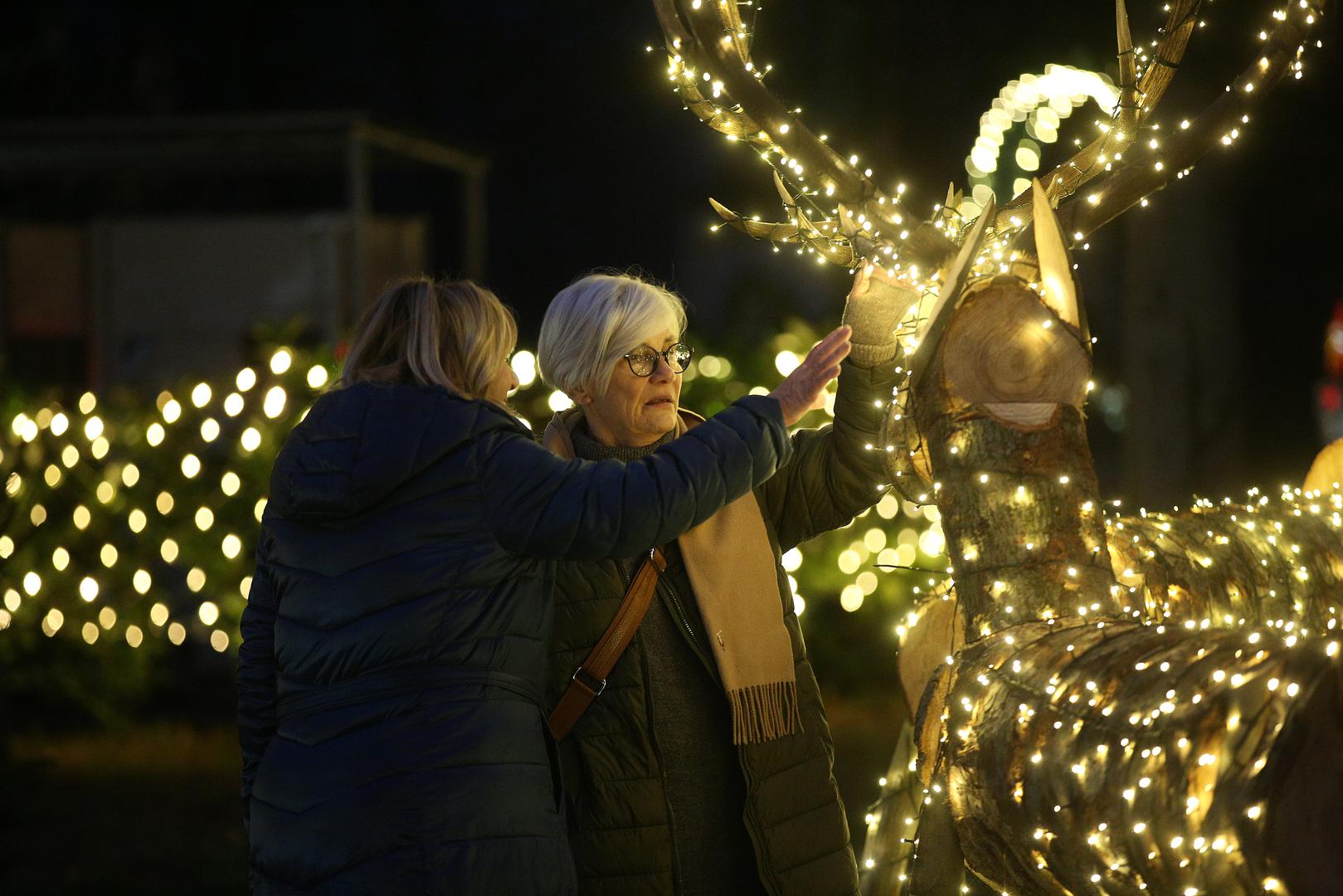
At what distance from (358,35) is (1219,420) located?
12.4 meters

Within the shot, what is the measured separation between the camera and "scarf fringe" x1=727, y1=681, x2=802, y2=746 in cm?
258

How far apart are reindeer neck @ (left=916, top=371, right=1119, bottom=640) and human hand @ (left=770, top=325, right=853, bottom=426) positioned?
173mm

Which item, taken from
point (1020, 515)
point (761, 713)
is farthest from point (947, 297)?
point (761, 713)

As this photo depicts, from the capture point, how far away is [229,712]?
305 inches

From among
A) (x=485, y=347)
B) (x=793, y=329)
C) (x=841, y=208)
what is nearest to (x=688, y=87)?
(x=841, y=208)

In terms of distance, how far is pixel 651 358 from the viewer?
2764mm

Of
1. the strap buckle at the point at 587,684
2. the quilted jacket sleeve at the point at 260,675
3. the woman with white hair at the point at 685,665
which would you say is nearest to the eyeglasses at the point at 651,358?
the woman with white hair at the point at 685,665

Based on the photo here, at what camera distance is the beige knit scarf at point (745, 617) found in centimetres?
260

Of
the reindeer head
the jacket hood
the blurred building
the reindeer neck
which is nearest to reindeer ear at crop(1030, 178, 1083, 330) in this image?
the reindeer head

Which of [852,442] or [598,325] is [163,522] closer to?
[598,325]

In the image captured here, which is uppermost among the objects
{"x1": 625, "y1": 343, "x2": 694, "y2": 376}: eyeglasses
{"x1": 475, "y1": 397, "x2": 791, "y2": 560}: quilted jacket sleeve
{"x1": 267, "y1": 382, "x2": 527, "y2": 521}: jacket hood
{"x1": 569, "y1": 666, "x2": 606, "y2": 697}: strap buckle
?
{"x1": 625, "y1": 343, "x2": 694, "y2": 376}: eyeglasses

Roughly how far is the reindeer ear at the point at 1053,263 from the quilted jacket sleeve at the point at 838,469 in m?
0.36

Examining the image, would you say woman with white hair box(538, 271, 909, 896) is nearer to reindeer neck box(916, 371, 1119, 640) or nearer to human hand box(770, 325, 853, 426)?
human hand box(770, 325, 853, 426)

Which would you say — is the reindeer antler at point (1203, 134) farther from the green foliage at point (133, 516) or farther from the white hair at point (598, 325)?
the green foliage at point (133, 516)
